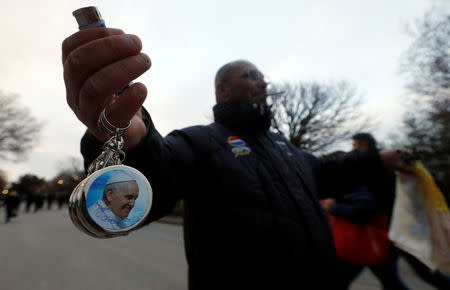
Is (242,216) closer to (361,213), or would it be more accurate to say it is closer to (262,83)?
(262,83)

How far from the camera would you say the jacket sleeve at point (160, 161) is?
86cm

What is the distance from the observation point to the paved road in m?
4.69

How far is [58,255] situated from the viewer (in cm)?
694

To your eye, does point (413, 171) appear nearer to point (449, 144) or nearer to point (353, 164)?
point (353, 164)

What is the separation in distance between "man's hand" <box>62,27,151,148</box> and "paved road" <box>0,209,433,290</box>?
4.57 metres

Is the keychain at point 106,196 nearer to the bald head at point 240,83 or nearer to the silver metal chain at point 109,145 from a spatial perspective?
the silver metal chain at point 109,145

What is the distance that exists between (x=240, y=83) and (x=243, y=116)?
1.22 feet

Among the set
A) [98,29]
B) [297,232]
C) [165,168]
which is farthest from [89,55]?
[297,232]

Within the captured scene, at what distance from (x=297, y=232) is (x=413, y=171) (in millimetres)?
1491

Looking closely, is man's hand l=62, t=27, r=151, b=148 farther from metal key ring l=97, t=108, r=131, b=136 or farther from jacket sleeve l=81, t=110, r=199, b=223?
jacket sleeve l=81, t=110, r=199, b=223

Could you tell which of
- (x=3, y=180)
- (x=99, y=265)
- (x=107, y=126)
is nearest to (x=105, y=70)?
(x=107, y=126)

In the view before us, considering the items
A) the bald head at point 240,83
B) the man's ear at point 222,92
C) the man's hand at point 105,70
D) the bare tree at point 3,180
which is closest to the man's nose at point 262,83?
the bald head at point 240,83

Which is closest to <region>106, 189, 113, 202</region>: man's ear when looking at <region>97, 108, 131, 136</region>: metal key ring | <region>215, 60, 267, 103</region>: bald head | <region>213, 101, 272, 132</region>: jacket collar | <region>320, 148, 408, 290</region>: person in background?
<region>97, 108, 131, 136</region>: metal key ring

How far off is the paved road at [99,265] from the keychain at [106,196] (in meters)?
4.42
